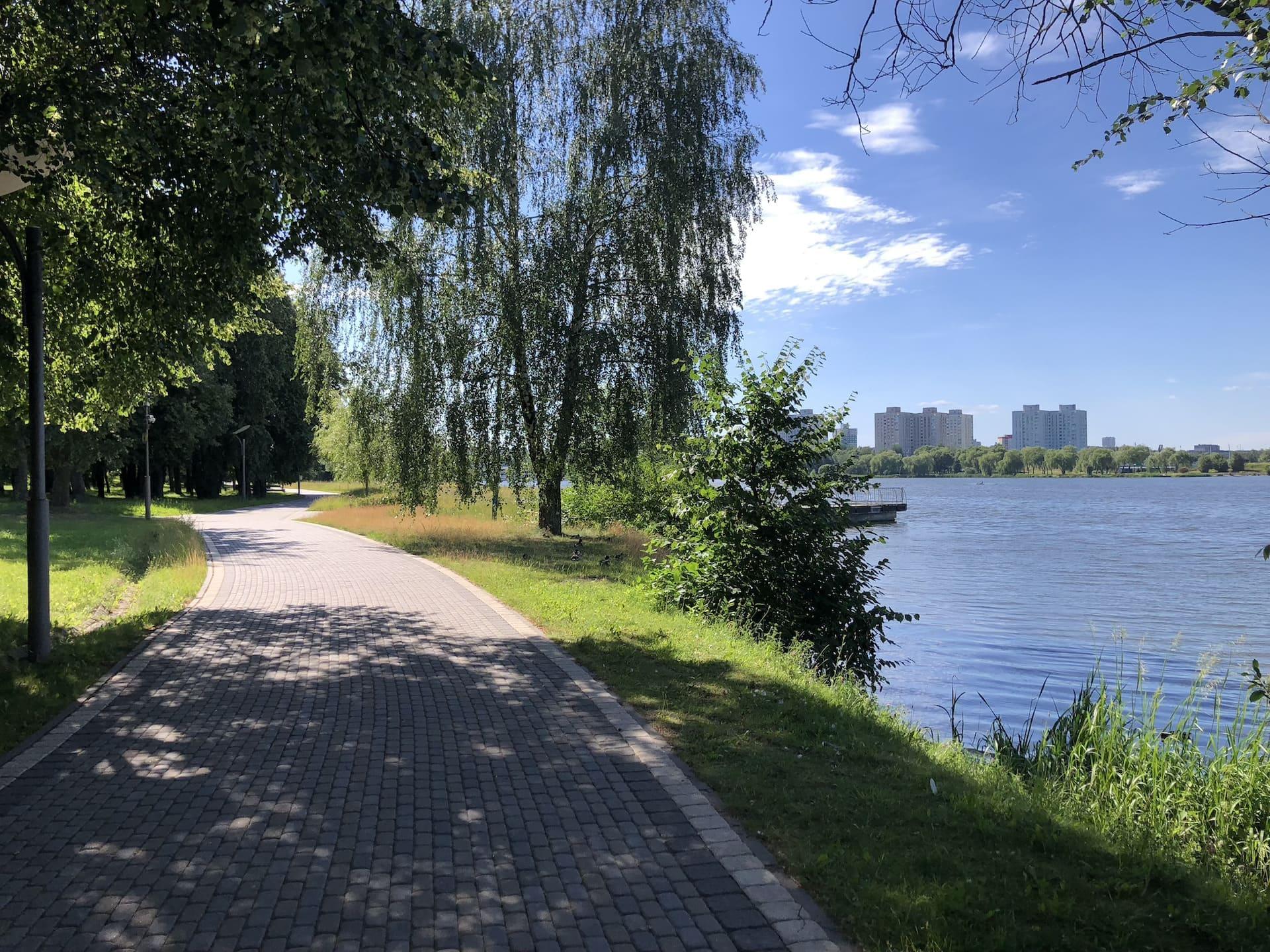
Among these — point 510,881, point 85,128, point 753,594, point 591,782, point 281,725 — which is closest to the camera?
point 510,881

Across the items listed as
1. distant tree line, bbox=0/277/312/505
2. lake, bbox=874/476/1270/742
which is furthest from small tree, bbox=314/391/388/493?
lake, bbox=874/476/1270/742

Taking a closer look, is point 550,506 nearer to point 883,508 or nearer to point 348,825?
point 348,825

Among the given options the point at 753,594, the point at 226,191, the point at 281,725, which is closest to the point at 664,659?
the point at 753,594

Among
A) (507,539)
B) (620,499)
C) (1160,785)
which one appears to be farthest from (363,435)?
(1160,785)

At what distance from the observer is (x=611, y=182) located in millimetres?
19031

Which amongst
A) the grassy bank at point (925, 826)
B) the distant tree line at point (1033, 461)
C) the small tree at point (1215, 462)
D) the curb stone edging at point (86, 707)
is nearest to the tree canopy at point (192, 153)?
the curb stone edging at point (86, 707)

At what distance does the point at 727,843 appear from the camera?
4.06 metres

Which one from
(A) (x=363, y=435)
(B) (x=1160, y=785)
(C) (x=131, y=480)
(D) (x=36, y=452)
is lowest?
(B) (x=1160, y=785)

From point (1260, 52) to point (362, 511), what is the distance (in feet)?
100

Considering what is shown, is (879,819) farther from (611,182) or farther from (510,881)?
(611,182)

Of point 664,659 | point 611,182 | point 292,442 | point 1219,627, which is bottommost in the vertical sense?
point 1219,627

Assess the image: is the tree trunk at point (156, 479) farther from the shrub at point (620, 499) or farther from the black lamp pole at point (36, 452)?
the black lamp pole at point (36, 452)

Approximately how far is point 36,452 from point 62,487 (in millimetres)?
30559

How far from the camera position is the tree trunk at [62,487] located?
107ft
